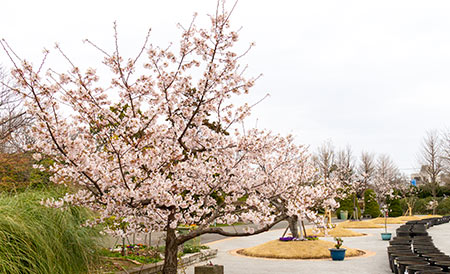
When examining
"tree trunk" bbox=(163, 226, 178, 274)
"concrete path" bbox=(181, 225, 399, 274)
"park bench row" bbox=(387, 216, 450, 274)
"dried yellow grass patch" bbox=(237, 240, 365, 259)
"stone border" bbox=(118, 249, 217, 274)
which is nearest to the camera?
"tree trunk" bbox=(163, 226, 178, 274)

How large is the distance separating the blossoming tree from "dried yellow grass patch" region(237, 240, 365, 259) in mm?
6252

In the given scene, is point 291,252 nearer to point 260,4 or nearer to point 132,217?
point 132,217

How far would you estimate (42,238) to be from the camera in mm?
4766

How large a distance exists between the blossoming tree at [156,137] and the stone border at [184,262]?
5.68 ft

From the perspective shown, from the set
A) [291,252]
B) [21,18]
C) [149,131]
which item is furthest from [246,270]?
[21,18]

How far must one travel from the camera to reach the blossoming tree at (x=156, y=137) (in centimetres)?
472

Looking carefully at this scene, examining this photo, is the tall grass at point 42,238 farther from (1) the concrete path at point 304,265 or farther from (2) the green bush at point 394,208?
(2) the green bush at point 394,208

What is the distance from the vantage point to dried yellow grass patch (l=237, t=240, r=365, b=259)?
12.0 meters

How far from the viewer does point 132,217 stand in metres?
5.42

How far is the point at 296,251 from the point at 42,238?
30.0ft

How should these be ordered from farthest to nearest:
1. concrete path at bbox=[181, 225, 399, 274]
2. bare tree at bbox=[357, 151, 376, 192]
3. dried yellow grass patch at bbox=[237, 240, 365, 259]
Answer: bare tree at bbox=[357, 151, 376, 192]
dried yellow grass patch at bbox=[237, 240, 365, 259]
concrete path at bbox=[181, 225, 399, 274]

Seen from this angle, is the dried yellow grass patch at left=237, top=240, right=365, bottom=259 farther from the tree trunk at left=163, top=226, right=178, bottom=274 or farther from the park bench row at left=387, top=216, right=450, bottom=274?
the tree trunk at left=163, top=226, right=178, bottom=274

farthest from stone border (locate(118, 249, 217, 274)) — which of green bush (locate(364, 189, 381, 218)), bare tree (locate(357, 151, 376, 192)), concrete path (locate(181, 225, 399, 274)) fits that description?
bare tree (locate(357, 151, 376, 192))

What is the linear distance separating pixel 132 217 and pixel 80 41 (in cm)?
256
